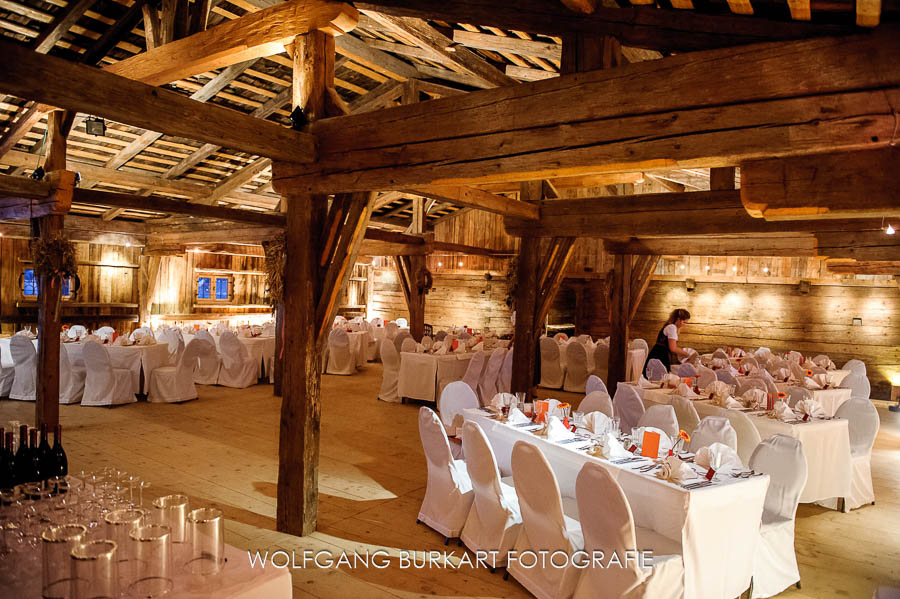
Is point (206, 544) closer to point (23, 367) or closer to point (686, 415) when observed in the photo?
point (686, 415)

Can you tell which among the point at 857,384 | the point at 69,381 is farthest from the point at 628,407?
the point at 69,381

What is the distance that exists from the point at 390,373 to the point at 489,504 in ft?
18.4

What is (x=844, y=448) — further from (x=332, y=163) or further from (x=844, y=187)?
(x=332, y=163)

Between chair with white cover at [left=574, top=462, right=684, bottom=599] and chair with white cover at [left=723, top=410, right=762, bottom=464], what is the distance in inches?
90.5

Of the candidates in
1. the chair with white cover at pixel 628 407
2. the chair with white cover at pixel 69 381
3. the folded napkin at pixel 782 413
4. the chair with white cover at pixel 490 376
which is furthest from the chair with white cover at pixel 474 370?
the chair with white cover at pixel 69 381

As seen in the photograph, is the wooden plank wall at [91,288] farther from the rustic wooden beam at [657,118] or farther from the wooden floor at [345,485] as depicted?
the rustic wooden beam at [657,118]

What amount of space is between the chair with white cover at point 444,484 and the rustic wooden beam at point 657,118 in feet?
5.67

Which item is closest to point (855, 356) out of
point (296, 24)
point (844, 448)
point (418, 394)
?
point (844, 448)

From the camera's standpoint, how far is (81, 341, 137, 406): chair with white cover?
26.3 feet

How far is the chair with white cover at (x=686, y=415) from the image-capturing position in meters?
5.28

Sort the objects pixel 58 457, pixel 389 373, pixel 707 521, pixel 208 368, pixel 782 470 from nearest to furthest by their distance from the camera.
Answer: pixel 58 457 < pixel 707 521 < pixel 782 470 < pixel 389 373 < pixel 208 368

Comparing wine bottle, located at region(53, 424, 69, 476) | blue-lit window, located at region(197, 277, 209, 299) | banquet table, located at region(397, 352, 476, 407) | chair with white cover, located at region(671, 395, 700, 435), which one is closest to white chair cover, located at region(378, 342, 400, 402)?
banquet table, located at region(397, 352, 476, 407)

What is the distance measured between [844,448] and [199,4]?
6.92m

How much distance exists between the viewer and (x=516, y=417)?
4.57 m
